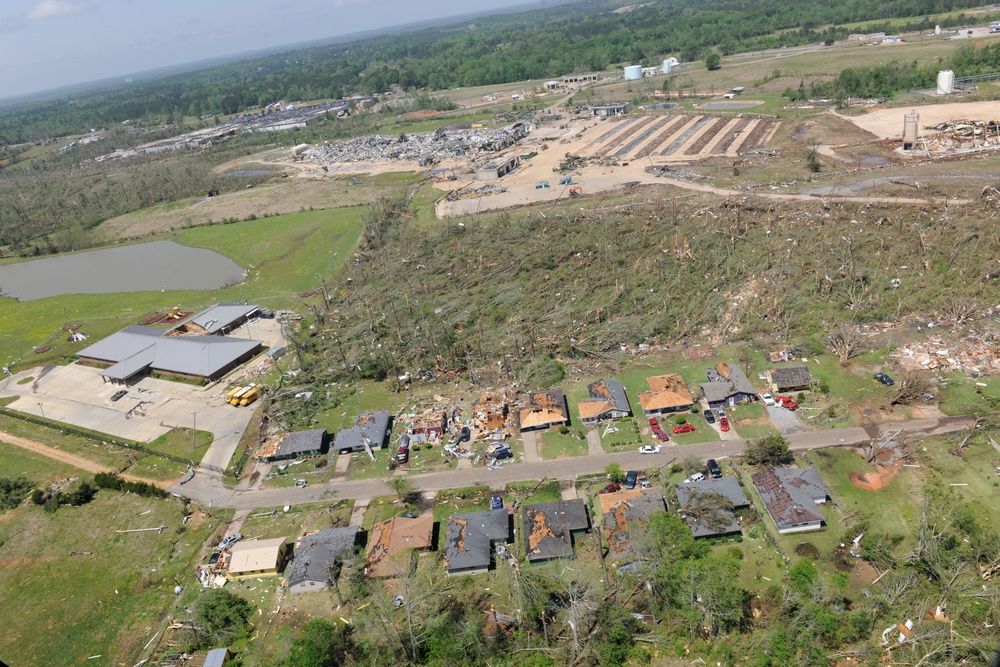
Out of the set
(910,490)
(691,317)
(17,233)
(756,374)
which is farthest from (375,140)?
(910,490)

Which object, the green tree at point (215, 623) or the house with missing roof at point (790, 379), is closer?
the green tree at point (215, 623)

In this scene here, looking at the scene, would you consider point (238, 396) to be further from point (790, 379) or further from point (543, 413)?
point (790, 379)

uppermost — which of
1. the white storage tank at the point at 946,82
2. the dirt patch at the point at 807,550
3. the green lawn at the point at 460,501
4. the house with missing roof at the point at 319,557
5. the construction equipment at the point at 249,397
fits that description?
the white storage tank at the point at 946,82

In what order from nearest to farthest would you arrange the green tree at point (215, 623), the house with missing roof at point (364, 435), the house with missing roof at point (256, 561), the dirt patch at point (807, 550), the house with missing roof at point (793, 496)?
the green tree at point (215, 623) → the dirt patch at point (807, 550) → the house with missing roof at point (793, 496) → the house with missing roof at point (256, 561) → the house with missing roof at point (364, 435)

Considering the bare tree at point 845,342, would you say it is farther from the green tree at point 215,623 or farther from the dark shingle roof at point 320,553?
the green tree at point 215,623

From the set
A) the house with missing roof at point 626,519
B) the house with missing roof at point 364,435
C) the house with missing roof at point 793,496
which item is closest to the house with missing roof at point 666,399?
the house with missing roof at point 793,496

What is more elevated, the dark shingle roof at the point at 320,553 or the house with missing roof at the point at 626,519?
the dark shingle roof at the point at 320,553
